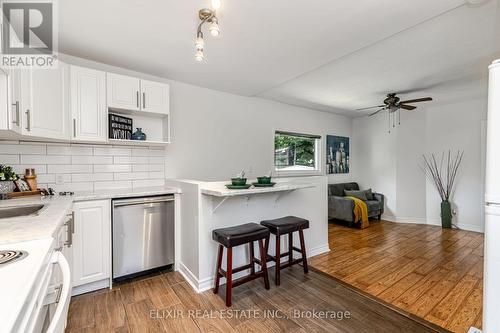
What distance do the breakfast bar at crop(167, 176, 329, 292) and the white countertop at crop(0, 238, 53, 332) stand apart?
1.25 metres

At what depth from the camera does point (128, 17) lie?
1949 mm

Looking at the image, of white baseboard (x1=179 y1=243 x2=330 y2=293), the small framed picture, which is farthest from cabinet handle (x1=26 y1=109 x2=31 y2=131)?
white baseboard (x1=179 y1=243 x2=330 y2=293)

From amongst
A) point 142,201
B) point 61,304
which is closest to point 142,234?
point 142,201

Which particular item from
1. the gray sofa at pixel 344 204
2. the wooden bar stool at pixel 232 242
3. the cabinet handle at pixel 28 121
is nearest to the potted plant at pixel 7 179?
the cabinet handle at pixel 28 121

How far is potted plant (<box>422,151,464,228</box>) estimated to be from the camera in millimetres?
4715

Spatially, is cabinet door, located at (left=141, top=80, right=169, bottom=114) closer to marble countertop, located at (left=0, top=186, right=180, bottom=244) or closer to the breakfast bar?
the breakfast bar

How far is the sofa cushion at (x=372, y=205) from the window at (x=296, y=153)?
129 cm

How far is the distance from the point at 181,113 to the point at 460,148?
542 centimetres

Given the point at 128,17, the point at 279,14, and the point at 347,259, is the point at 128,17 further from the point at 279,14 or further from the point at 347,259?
the point at 347,259

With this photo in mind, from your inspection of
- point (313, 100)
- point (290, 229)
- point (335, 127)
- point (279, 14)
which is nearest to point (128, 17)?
point (279, 14)

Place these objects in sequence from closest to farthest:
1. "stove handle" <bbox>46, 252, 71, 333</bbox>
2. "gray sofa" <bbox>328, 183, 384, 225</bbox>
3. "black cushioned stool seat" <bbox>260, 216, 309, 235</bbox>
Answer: "stove handle" <bbox>46, 252, 71, 333</bbox> → "black cushioned stool seat" <bbox>260, 216, 309, 235</bbox> → "gray sofa" <bbox>328, 183, 384, 225</bbox>

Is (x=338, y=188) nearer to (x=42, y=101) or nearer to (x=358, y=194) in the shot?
(x=358, y=194)

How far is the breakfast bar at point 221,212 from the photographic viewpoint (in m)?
2.39

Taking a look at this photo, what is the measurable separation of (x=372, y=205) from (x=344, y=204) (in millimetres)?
790
